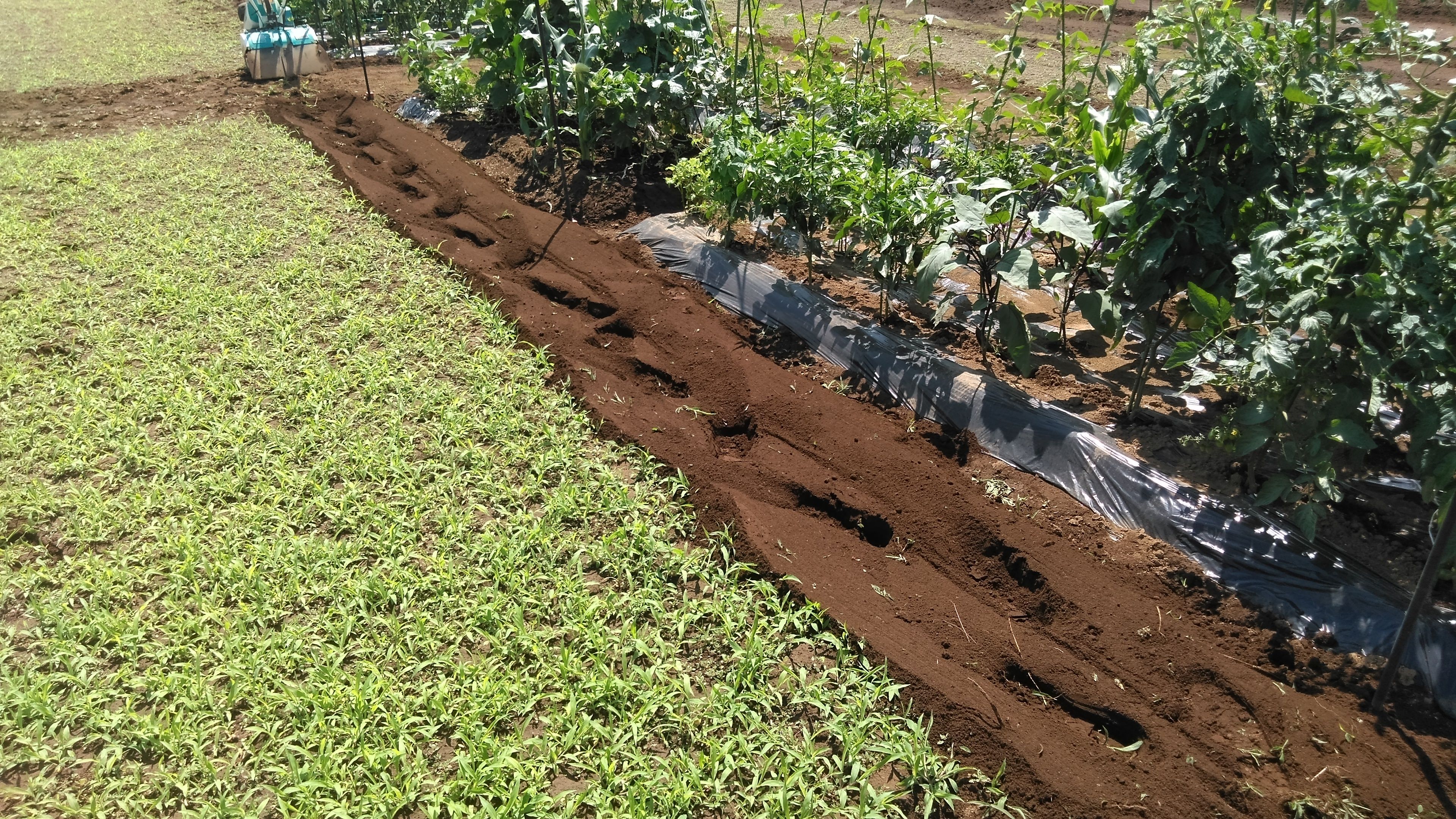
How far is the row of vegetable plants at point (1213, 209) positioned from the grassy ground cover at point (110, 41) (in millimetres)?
9729

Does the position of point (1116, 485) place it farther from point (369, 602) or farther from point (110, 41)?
point (110, 41)

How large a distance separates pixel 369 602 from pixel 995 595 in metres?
2.37

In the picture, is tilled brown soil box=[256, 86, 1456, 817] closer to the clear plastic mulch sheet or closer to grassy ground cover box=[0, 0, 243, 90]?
the clear plastic mulch sheet

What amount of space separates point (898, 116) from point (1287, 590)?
3.39m

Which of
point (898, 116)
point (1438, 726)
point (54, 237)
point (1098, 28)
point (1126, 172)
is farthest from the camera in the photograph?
point (1098, 28)

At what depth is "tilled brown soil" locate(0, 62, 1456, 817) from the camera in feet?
8.32

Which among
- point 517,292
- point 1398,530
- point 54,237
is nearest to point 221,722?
point 517,292

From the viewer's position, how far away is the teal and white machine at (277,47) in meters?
10.4

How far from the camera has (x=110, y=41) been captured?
42.2 feet

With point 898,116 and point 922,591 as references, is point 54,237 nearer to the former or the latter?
point 898,116

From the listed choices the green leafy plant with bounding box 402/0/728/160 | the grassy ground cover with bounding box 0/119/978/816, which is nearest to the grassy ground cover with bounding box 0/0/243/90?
the green leafy plant with bounding box 402/0/728/160

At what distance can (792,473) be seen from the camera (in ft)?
12.4

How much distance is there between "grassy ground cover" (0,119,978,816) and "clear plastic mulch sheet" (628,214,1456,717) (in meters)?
1.27

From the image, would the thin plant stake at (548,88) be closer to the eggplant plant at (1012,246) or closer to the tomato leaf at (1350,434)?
the eggplant plant at (1012,246)
